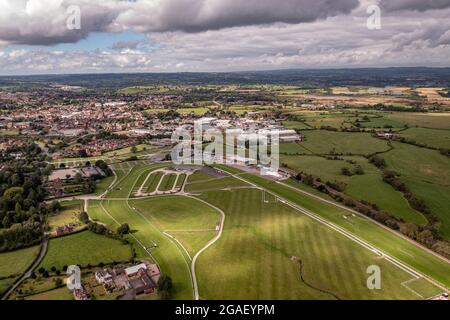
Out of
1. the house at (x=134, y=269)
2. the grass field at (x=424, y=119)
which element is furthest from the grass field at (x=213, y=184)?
the grass field at (x=424, y=119)

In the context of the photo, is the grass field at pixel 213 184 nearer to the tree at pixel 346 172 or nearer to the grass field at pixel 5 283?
the tree at pixel 346 172

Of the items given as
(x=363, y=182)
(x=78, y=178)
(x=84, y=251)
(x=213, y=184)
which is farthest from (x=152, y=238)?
(x=363, y=182)

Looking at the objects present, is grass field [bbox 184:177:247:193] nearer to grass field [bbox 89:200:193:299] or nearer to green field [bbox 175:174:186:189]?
green field [bbox 175:174:186:189]

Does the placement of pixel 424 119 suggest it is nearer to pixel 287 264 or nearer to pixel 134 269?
pixel 287 264

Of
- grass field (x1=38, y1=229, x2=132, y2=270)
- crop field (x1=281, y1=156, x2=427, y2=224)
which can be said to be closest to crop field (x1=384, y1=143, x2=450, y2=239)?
crop field (x1=281, y1=156, x2=427, y2=224)
